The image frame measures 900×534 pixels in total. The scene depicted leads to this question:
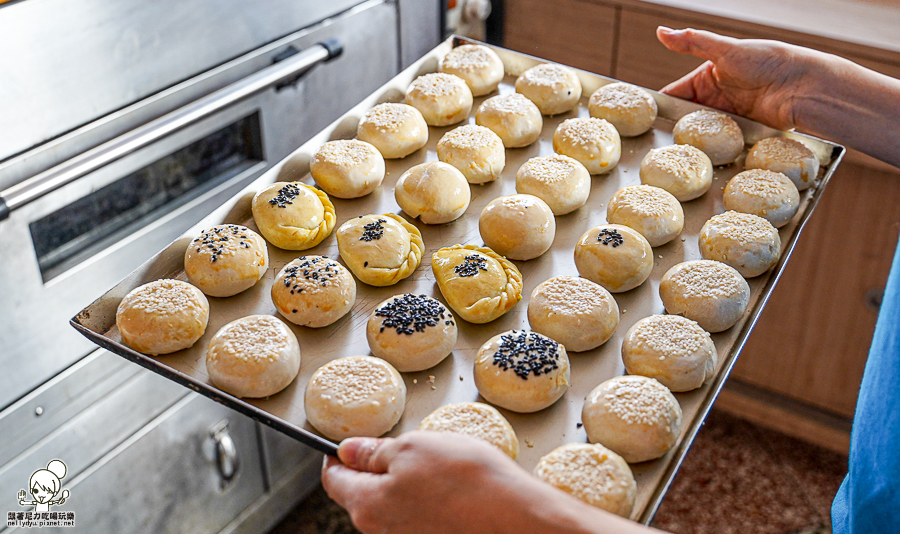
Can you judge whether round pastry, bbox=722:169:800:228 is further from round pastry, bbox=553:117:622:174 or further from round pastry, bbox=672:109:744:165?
round pastry, bbox=553:117:622:174

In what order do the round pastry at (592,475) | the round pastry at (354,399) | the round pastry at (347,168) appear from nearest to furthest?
the round pastry at (592,475) < the round pastry at (354,399) < the round pastry at (347,168)

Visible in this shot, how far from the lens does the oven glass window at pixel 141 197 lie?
152cm

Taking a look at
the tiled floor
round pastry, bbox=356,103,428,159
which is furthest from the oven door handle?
the tiled floor

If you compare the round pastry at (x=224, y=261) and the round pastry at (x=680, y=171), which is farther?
the round pastry at (x=680, y=171)

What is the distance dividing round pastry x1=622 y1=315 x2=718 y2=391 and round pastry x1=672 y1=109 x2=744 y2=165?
56 cm

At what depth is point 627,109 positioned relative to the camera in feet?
5.65

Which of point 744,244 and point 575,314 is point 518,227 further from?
point 744,244

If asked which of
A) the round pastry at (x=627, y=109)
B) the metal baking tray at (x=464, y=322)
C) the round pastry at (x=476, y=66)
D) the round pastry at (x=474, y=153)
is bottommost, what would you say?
the metal baking tray at (x=464, y=322)

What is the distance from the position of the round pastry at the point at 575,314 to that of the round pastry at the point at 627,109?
22.3 inches

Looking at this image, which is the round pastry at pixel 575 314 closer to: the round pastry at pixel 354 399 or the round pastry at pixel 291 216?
the round pastry at pixel 354 399

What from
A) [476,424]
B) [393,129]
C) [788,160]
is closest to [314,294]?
[476,424]

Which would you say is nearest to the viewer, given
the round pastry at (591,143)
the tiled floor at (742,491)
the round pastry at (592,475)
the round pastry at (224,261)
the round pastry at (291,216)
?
the round pastry at (592,475)

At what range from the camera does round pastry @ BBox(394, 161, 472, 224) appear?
4.86 feet

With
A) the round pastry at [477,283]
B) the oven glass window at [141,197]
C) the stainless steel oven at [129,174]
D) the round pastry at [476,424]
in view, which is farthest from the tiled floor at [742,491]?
the round pastry at [476,424]
